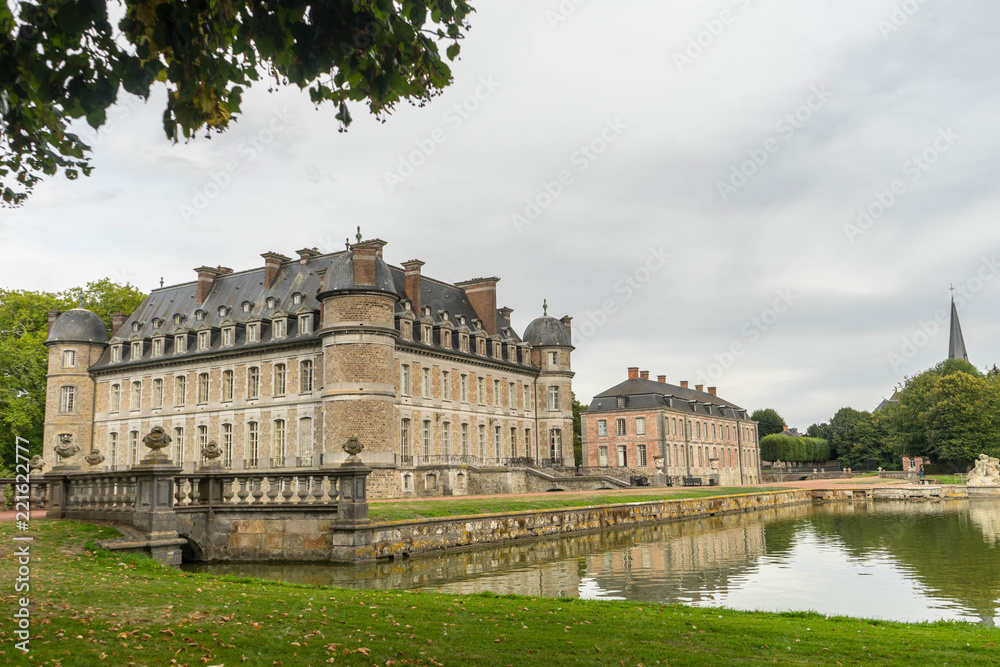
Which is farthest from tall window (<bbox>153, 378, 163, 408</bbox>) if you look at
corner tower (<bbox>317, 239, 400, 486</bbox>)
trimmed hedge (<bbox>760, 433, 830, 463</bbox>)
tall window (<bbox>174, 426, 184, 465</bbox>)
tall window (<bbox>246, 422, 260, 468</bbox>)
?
trimmed hedge (<bbox>760, 433, 830, 463</bbox>)

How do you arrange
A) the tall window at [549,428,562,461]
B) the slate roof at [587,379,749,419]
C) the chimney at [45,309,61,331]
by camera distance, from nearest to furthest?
1. the chimney at [45,309,61,331]
2. the tall window at [549,428,562,461]
3. the slate roof at [587,379,749,419]

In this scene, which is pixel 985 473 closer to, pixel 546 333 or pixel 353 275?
pixel 546 333

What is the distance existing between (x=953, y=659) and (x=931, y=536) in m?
18.1

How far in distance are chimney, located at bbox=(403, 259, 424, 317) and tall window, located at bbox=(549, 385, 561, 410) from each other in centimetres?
1045

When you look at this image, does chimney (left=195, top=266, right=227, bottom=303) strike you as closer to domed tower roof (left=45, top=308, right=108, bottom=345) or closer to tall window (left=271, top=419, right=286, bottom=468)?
domed tower roof (left=45, top=308, right=108, bottom=345)

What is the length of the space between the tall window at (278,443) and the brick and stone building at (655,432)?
2469 cm

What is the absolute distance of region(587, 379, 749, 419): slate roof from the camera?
2277 inches

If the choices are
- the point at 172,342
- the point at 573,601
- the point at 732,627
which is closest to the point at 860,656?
the point at 732,627

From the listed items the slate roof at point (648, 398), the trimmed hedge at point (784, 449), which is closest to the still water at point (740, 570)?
the slate roof at point (648, 398)

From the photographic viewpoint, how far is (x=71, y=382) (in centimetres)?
4156

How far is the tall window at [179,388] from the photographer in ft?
129

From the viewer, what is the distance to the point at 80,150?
618 cm

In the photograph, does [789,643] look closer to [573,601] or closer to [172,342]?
[573,601]

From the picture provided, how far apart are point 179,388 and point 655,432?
3206cm
